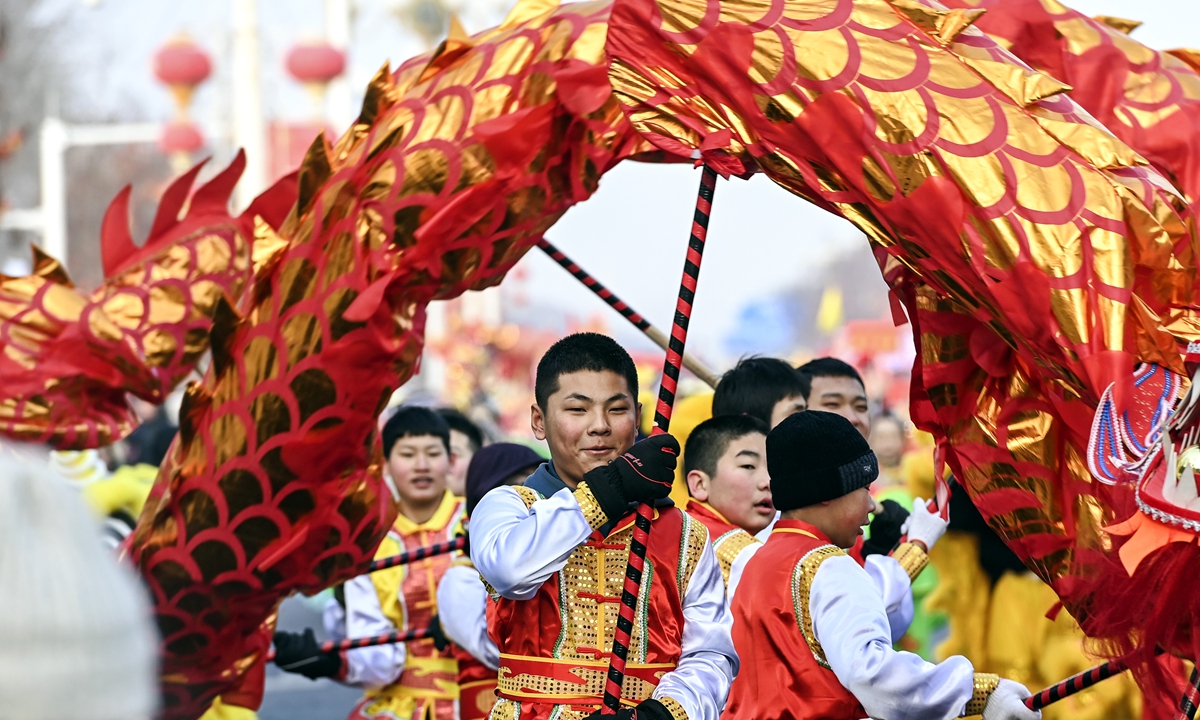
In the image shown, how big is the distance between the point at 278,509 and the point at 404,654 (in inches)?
56.1

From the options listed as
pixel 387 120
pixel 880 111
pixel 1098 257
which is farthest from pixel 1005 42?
pixel 387 120

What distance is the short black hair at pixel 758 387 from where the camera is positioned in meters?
4.22

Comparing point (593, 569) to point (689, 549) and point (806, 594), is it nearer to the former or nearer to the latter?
point (689, 549)

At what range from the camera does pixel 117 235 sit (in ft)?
12.9

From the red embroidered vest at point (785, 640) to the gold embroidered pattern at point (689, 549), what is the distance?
25 cm

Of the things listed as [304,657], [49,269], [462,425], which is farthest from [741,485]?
[462,425]

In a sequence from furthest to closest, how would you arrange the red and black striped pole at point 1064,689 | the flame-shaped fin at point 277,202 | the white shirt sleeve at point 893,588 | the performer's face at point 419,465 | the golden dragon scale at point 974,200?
the performer's face at point 419,465 → the flame-shaped fin at point 277,202 → the white shirt sleeve at point 893,588 → the red and black striped pole at point 1064,689 → the golden dragon scale at point 974,200

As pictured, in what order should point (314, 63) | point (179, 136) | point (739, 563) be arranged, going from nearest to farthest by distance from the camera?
point (739, 563), point (314, 63), point (179, 136)

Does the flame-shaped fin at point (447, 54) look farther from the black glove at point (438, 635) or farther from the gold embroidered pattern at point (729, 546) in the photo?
the black glove at point (438, 635)

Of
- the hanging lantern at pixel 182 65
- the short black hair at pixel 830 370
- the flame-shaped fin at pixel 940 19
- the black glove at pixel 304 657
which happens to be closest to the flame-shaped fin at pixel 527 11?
the flame-shaped fin at pixel 940 19

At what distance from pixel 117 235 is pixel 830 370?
1.99 m

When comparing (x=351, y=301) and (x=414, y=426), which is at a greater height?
(x=351, y=301)

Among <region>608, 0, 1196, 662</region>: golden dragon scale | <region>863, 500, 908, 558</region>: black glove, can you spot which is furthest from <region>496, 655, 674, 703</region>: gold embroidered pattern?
<region>863, 500, 908, 558</region>: black glove

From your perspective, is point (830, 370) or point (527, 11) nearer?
point (527, 11)
